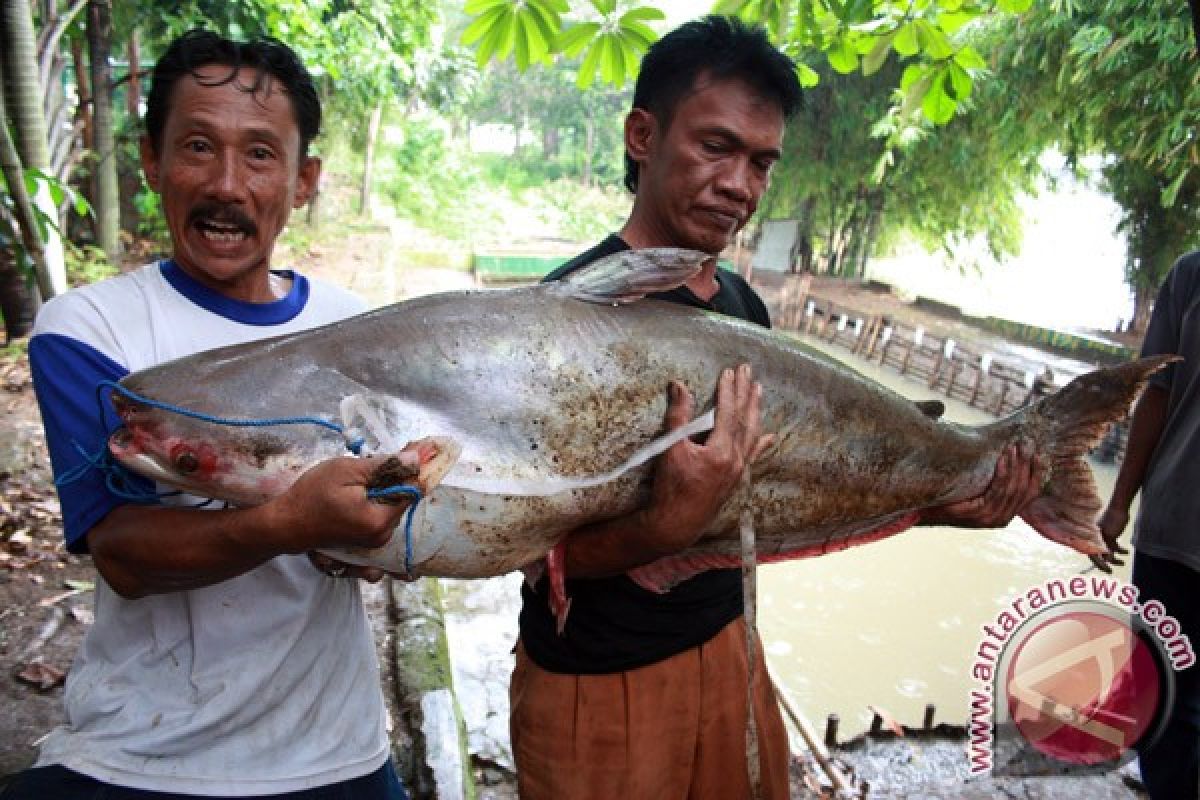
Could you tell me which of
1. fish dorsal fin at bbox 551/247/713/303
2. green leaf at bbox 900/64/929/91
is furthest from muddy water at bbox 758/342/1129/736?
fish dorsal fin at bbox 551/247/713/303

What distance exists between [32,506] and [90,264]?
4479 millimetres

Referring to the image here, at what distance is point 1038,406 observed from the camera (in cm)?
213

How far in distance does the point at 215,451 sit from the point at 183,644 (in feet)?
1.49

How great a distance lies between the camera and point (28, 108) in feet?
14.9

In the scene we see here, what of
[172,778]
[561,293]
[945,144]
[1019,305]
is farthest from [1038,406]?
[1019,305]

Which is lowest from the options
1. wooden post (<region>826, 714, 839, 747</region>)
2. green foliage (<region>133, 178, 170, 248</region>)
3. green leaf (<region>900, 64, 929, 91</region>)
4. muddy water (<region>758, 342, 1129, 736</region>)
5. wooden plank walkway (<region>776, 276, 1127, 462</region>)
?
muddy water (<region>758, 342, 1129, 736</region>)

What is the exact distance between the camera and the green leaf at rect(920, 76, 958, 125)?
9.97 feet

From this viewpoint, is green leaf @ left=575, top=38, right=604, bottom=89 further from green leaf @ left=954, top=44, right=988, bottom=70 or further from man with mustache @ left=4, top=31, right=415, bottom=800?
man with mustache @ left=4, top=31, right=415, bottom=800

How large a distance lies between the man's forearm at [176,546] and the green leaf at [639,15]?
224 centimetres

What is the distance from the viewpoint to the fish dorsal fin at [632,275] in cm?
153

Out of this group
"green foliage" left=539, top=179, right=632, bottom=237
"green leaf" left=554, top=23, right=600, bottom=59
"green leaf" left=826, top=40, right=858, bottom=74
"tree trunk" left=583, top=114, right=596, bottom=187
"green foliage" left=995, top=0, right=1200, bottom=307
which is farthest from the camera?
"tree trunk" left=583, top=114, right=596, bottom=187

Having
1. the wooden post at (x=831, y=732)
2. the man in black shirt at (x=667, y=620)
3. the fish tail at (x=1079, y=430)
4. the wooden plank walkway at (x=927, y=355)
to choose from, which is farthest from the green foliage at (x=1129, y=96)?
the man in black shirt at (x=667, y=620)

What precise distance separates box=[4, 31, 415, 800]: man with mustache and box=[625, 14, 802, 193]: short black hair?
86 cm

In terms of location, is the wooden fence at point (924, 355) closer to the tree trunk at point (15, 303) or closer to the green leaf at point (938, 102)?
the green leaf at point (938, 102)
